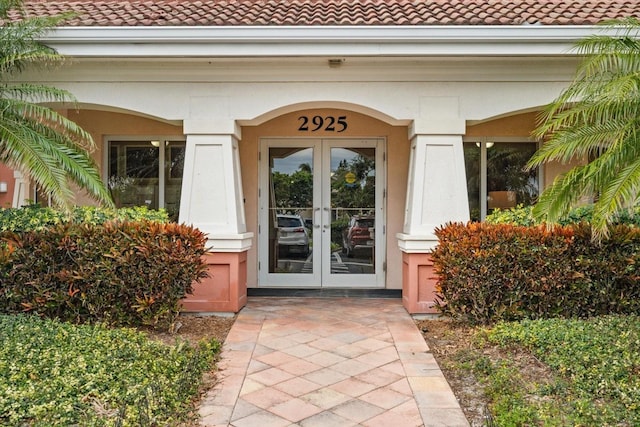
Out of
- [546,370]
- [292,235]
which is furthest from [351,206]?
[546,370]

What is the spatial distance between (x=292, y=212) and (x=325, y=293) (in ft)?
5.01

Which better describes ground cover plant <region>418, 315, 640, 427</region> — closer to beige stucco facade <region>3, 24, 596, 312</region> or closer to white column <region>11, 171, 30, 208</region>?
beige stucco facade <region>3, 24, 596, 312</region>

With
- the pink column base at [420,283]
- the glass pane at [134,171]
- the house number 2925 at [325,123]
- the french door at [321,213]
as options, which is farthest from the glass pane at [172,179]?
the pink column base at [420,283]

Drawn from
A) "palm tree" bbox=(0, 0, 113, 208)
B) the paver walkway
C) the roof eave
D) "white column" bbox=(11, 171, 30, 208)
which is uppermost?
the roof eave

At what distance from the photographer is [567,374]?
14.2ft

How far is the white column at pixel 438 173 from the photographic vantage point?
702cm

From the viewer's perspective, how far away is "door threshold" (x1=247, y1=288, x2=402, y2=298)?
8367mm

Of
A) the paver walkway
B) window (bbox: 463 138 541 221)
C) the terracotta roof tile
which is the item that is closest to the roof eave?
the terracotta roof tile

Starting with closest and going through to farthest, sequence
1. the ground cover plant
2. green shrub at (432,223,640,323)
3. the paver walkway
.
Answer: the ground cover plant < the paver walkway < green shrub at (432,223,640,323)

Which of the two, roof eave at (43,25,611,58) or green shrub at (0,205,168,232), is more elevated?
roof eave at (43,25,611,58)

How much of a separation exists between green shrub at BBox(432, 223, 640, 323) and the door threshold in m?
2.48

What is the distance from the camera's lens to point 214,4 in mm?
7871

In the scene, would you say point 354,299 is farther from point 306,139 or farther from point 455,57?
point 455,57

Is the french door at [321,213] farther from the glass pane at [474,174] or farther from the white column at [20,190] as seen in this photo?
the white column at [20,190]
